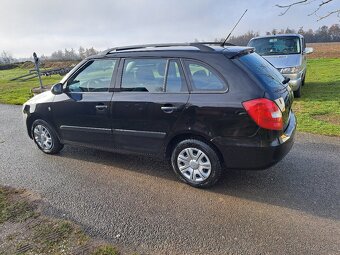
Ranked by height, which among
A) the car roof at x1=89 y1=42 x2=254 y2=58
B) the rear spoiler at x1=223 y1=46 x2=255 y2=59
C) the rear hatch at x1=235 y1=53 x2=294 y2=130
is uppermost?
the car roof at x1=89 y1=42 x2=254 y2=58

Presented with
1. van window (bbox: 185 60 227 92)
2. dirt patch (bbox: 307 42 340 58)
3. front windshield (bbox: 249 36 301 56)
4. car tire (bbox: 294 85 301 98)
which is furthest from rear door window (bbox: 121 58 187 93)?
dirt patch (bbox: 307 42 340 58)

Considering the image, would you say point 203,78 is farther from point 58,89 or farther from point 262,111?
point 58,89

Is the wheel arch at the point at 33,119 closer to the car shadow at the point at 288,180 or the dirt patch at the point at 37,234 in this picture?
the car shadow at the point at 288,180

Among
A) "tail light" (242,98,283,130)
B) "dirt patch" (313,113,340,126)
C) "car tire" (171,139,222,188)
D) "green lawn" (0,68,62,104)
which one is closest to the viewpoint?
"tail light" (242,98,283,130)

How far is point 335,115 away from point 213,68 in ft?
14.7

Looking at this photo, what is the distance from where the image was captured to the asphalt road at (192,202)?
2.71 meters

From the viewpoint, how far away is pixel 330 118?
6277mm

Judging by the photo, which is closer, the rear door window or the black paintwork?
the black paintwork

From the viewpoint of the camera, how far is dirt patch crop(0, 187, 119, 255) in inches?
106

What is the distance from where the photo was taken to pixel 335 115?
6.45 m

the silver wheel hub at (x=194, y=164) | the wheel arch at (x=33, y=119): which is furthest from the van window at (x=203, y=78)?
the wheel arch at (x=33, y=119)

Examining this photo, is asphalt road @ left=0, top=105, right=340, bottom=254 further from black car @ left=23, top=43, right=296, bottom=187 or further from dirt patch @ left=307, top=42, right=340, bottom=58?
dirt patch @ left=307, top=42, right=340, bottom=58

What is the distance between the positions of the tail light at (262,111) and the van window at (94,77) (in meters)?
2.05

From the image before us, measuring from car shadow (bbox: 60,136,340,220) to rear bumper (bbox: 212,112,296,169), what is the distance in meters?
0.40
